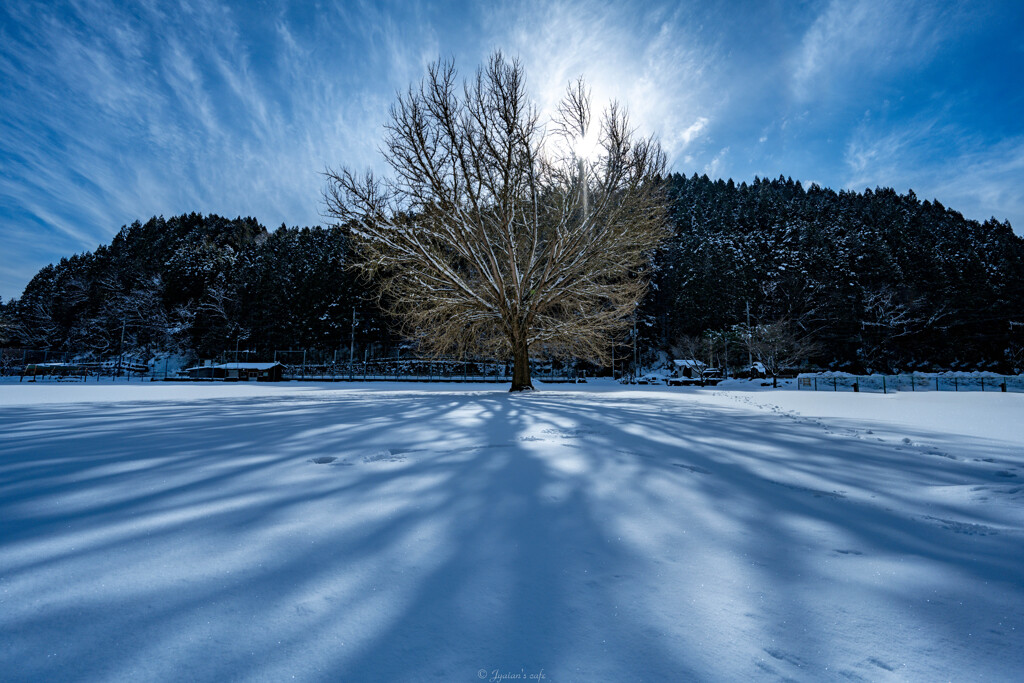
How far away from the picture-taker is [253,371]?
3231cm

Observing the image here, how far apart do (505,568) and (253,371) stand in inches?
1463

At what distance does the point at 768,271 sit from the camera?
5028cm

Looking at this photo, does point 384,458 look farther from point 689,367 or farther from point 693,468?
point 689,367

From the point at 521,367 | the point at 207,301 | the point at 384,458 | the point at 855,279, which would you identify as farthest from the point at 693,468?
the point at 207,301

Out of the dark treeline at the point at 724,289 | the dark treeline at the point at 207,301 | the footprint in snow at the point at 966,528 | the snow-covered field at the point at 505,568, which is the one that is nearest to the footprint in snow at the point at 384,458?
the snow-covered field at the point at 505,568

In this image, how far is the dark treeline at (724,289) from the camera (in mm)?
39938

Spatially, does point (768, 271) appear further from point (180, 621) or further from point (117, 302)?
point (117, 302)

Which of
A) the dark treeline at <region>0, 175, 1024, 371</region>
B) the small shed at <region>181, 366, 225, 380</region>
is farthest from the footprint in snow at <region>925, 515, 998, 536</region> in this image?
the small shed at <region>181, 366, 225, 380</region>

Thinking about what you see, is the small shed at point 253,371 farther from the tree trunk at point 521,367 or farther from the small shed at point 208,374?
the tree trunk at point 521,367

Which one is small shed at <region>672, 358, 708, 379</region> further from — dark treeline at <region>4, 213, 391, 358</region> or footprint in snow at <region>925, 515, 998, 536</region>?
footprint in snow at <region>925, 515, 998, 536</region>

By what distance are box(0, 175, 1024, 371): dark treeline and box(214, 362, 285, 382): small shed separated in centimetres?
911

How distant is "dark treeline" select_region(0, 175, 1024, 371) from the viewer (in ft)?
131

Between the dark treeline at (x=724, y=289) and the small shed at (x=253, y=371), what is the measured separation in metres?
9.11

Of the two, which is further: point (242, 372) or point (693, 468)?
point (242, 372)
